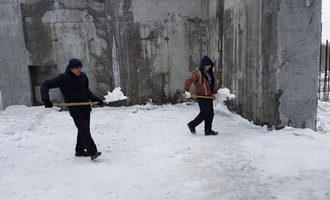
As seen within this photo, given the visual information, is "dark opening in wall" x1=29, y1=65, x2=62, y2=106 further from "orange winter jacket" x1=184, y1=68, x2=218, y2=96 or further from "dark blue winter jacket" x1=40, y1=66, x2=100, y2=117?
"orange winter jacket" x1=184, y1=68, x2=218, y2=96

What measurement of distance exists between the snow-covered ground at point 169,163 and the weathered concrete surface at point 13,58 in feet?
7.65

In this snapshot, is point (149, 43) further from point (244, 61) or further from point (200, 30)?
point (244, 61)

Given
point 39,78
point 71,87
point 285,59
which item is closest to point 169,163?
point 71,87

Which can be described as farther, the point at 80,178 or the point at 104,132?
the point at 104,132

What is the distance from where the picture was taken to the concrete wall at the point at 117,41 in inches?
335

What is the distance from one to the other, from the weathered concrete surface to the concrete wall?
3cm

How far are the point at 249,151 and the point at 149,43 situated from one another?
549cm

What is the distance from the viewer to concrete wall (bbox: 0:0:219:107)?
8.51 meters

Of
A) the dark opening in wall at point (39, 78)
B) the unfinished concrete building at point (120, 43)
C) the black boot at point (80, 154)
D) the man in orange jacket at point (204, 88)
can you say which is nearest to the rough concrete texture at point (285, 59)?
the man in orange jacket at point (204, 88)

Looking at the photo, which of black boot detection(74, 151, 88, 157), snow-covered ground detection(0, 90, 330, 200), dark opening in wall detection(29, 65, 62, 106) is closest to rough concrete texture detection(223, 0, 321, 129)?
snow-covered ground detection(0, 90, 330, 200)

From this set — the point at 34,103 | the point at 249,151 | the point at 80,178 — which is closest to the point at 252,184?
the point at 249,151

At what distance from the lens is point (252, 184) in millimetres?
3402

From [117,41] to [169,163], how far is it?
5.67 meters

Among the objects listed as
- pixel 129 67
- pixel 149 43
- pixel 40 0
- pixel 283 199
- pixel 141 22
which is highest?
pixel 40 0
